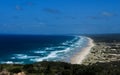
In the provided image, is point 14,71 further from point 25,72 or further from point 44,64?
point 44,64

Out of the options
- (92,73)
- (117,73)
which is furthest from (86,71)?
(117,73)

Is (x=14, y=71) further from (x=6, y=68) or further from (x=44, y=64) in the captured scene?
(x=44, y=64)

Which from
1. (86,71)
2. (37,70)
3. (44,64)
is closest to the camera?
(86,71)

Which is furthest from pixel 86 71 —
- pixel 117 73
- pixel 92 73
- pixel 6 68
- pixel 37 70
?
pixel 6 68

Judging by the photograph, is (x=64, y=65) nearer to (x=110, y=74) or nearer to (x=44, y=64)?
(x=44, y=64)

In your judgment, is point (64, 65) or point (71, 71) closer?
point (71, 71)

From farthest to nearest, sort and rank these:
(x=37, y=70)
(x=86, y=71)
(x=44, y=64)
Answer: (x=44, y=64)
(x=37, y=70)
(x=86, y=71)

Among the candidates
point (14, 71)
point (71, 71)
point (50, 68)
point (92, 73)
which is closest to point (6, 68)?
point (14, 71)

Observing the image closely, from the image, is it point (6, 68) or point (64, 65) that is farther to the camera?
point (64, 65)
